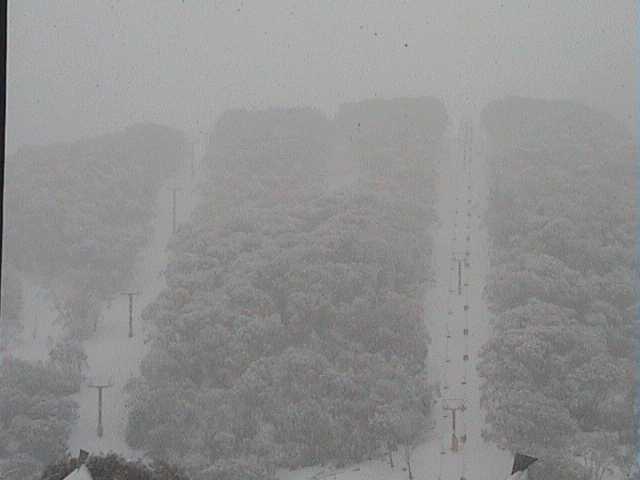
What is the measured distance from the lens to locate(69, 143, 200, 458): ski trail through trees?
4.88 meters

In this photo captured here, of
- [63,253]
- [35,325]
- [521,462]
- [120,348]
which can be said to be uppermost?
[63,253]

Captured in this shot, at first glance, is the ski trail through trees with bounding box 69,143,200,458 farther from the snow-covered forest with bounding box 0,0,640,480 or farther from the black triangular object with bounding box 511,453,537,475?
the black triangular object with bounding box 511,453,537,475

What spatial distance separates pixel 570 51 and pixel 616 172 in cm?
84

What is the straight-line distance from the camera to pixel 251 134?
→ 5.48m

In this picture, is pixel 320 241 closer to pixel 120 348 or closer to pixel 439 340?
pixel 439 340

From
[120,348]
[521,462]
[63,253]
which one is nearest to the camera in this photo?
[521,462]

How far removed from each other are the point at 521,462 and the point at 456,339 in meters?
0.78

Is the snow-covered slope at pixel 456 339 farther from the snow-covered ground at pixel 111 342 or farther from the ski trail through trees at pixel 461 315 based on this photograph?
the snow-covered ground at pixel 111 342

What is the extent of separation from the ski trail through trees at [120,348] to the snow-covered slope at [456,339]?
106 centimetres

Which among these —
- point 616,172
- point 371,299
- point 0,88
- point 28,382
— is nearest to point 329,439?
point 371,299

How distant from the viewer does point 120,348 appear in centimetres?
505

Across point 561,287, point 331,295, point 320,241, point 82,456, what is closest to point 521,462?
Result: point 561,287

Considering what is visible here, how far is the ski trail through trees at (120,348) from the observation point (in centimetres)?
488

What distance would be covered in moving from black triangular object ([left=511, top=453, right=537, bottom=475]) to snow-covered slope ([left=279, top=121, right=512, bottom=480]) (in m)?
0.05
